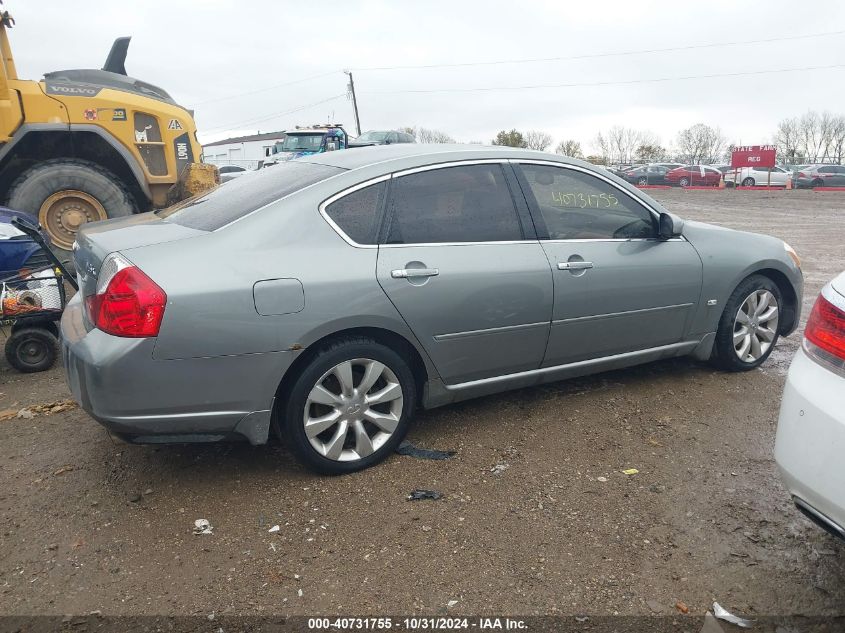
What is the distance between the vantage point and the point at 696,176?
3791 centimetres

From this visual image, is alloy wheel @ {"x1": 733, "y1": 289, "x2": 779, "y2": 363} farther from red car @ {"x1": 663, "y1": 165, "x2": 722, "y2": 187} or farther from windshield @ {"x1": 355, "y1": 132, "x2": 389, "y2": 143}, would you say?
red car @ {"x1": 663, "y1": 165, "x2": 722, "y2": 187}

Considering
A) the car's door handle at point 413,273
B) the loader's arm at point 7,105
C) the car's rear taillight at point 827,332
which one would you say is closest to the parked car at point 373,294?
the car's door handle at point 413,273

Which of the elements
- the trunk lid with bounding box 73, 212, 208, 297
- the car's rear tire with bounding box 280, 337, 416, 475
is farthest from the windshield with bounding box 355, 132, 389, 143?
the car's rear tire with bounding box 280, 337, 416, 475

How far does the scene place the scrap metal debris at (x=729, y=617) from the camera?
2.41m

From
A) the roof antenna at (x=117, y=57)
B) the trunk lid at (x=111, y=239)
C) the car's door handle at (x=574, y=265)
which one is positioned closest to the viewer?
the trunk lid at (x=111, y=239)

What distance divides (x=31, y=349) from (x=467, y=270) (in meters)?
3.55

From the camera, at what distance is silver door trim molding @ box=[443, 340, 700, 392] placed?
3754 mm

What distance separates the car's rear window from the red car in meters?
37.7

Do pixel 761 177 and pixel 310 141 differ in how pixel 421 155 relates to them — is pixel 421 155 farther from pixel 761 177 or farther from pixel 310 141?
pixel 761 177

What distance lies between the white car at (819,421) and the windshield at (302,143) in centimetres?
2111

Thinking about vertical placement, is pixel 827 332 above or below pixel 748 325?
above

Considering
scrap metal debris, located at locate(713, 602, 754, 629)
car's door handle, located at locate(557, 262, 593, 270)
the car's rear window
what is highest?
the car's rear window

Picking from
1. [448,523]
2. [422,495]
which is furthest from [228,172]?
[448,523]

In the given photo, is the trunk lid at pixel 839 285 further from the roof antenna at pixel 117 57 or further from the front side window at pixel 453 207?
the roof antenna at pixel 117 57
